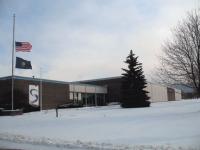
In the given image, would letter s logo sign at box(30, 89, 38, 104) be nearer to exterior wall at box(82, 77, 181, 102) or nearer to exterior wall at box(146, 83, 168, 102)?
exterior wall at box(82, 77, 181, 102)

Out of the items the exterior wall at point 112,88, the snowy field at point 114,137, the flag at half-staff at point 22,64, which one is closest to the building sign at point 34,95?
the flag at half-staff at point 22,64

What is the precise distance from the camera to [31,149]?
1255 cm

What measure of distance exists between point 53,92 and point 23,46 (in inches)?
861

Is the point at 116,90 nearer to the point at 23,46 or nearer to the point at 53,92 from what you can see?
the point at 53,92

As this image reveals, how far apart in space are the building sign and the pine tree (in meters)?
15.2

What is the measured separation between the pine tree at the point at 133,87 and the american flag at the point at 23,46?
11638 millimetres

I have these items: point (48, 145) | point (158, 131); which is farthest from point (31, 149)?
point (158, 131)

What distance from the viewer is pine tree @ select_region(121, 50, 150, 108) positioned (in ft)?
126

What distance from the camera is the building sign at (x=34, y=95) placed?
4910 centimetres

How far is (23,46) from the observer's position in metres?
34.4

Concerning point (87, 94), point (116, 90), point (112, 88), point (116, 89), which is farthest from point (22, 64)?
point (112, 88)

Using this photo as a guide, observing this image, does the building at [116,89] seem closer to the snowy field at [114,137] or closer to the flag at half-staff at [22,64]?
the flag at half-staff at [22,64]

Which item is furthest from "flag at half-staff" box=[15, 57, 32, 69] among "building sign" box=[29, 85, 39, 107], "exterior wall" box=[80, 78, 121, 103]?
"exterior wall" box=[80, 78, 121, 103]

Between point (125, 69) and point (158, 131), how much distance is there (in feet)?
80.6
